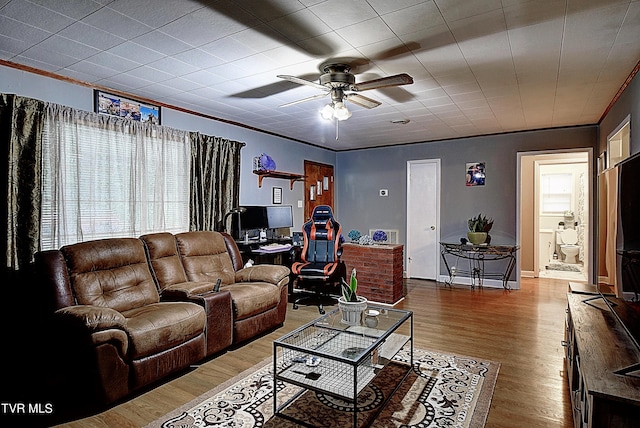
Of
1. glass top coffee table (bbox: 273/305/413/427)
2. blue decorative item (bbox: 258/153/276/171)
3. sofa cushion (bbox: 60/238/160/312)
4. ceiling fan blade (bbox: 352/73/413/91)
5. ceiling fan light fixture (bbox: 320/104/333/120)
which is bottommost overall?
glass top coffee table (bbox: 273/305/413/427)

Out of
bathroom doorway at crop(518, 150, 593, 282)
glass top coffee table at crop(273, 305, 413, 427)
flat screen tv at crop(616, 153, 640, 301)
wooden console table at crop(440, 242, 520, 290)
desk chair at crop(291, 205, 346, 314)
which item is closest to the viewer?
flat screen tv at crop(616, 153, 640, 301)

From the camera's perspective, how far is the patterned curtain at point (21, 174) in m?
2.99

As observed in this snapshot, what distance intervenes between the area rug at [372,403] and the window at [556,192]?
6529mm

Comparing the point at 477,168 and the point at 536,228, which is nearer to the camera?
the point at 477,168

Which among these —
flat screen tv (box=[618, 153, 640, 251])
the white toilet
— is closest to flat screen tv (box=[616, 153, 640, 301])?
flat screen tv (box=[618, 153, 640, 251])

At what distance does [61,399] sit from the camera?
2.45 metres

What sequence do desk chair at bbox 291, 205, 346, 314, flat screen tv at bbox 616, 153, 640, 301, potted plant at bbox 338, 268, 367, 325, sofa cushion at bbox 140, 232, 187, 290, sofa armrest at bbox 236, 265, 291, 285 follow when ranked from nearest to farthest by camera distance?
flat screen tv at bbox 616, 153, 640, 301 < potted plant at bbox 338, 268, 367, 325 < sofa cushion at bbox 140, 232, 187, 290 < sofa armrest at bbox 236, 265, 291, 285 < desk chair at bbox 291, 205, 346, 314

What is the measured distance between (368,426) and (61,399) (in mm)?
2037

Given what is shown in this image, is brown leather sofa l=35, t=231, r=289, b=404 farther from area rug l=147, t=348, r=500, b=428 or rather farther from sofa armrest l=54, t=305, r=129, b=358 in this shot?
area rug l=147, t=348, r=500, b=428

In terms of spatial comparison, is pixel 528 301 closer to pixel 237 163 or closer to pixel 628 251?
pixel 628 251

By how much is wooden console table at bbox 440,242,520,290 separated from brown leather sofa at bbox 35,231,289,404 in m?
3.43

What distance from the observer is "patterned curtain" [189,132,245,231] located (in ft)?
15.1

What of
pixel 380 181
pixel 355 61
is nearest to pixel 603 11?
pixel 355 61

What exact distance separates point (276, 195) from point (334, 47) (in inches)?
139
